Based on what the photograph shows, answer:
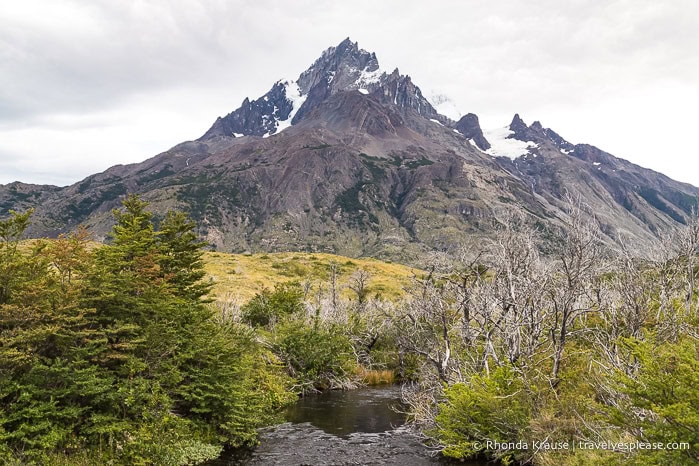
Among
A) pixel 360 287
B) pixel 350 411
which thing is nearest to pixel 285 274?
pixel 360 287

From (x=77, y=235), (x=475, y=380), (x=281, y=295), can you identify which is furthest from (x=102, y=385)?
(x=281, y=295)

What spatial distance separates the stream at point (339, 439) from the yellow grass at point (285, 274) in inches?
1493

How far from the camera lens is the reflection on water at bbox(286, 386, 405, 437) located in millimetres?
33744

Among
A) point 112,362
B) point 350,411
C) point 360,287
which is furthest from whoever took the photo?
point 360,287

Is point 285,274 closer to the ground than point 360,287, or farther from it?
farther from it

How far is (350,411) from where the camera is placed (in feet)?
128

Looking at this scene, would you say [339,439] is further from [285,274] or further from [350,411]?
[285,274]

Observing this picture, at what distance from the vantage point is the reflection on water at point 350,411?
3374 centimetres

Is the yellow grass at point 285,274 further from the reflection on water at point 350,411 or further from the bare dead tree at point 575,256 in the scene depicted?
the bare dead tree at point 575,256

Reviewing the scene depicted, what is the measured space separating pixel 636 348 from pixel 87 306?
73.8 ft

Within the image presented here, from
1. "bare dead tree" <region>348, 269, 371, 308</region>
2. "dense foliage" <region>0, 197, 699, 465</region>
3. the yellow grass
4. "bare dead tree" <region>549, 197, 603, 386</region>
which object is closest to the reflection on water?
"dense foliage" <region>0, 197, 699, 465</region>

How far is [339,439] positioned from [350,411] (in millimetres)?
8876

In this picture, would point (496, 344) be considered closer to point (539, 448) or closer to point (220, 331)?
point (539, 448)

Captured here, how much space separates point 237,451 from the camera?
2703cm
